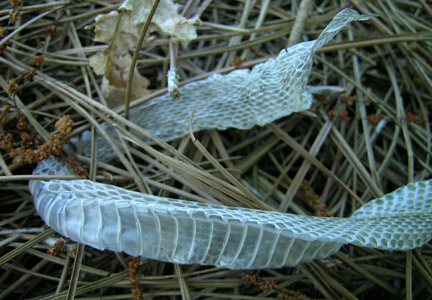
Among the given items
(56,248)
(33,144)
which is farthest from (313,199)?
(33,144)

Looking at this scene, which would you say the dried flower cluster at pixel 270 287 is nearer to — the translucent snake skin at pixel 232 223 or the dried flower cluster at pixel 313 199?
the translucent snake skin at pixel 232 223

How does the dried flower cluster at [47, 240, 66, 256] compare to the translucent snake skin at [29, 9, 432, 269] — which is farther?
the dried flower cluster at [47, 240, 66, 256]

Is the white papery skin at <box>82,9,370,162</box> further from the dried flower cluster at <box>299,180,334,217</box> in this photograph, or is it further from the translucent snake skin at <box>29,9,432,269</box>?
the dried flower cluster at <box>299,180,334,217</box>

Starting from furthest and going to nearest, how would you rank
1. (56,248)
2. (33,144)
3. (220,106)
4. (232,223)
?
(220,106), (33,144), (56,248), (232,223)

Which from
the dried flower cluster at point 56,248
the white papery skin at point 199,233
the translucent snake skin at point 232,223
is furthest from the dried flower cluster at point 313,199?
the dried flower cluster at point 56,248

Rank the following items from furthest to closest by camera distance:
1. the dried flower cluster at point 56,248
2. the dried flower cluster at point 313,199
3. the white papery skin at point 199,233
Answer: the dried flower cluster at point 313,199 < the dried flower cluster at point 56,248 < the white papery skin at point 199,233

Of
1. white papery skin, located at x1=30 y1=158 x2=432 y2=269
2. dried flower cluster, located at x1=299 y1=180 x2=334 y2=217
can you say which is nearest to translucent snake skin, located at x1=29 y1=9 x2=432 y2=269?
white papery skin, located at x1=30 y1=158 x2=432 y2=269

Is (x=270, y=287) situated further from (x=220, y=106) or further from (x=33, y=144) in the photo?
(x=33, y=144)

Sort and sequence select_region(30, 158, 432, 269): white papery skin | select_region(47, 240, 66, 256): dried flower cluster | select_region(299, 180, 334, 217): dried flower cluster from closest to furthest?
select_region(30, 158, 432, 269): white papery skin, select_region(47, 240, 66, 256): dried flower cluster, select_region(299, 180, 334, 217): dried flower cluster
